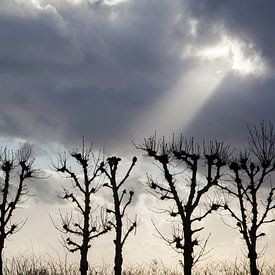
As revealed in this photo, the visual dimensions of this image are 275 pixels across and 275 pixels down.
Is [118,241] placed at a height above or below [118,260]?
above

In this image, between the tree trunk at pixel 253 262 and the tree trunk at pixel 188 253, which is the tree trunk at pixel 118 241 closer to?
the tree trunk at pixel 188 253

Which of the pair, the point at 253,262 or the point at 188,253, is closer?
the point at 188,253

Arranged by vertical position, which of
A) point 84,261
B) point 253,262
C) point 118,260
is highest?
point 84,261

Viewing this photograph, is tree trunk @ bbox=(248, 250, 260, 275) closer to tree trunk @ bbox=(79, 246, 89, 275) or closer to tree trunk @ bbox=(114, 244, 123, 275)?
tree trunk @ bbox=(114, 244, 123, 275)

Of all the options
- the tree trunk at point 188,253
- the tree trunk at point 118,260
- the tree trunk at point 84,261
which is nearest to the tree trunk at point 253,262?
the tree trunk at point 188,253

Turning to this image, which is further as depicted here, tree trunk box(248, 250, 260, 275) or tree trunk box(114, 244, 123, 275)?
tree trunk box(114, 244, 123, 275)

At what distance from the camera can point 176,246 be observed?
24.2 metres

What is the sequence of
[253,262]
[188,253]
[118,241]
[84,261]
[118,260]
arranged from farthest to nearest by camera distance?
1. [84,261]
2. [118,241]
3. [118,260]
4. [253,262]
5. [188,253]

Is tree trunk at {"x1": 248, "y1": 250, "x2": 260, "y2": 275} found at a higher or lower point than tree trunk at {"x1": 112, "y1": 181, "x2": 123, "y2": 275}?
lower

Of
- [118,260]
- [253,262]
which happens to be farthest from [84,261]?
[253,262]

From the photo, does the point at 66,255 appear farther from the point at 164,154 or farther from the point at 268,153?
the point at 268,153

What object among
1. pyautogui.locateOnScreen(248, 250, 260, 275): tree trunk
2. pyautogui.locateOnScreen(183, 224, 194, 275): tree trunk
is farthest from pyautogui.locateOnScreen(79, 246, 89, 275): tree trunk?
pyautogui.locateOnScreen(248, 250, 260, 275): tree trunk

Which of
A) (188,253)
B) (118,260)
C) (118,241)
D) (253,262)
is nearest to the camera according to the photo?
(188,253)

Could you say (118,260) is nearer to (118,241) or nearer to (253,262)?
(118,241)
